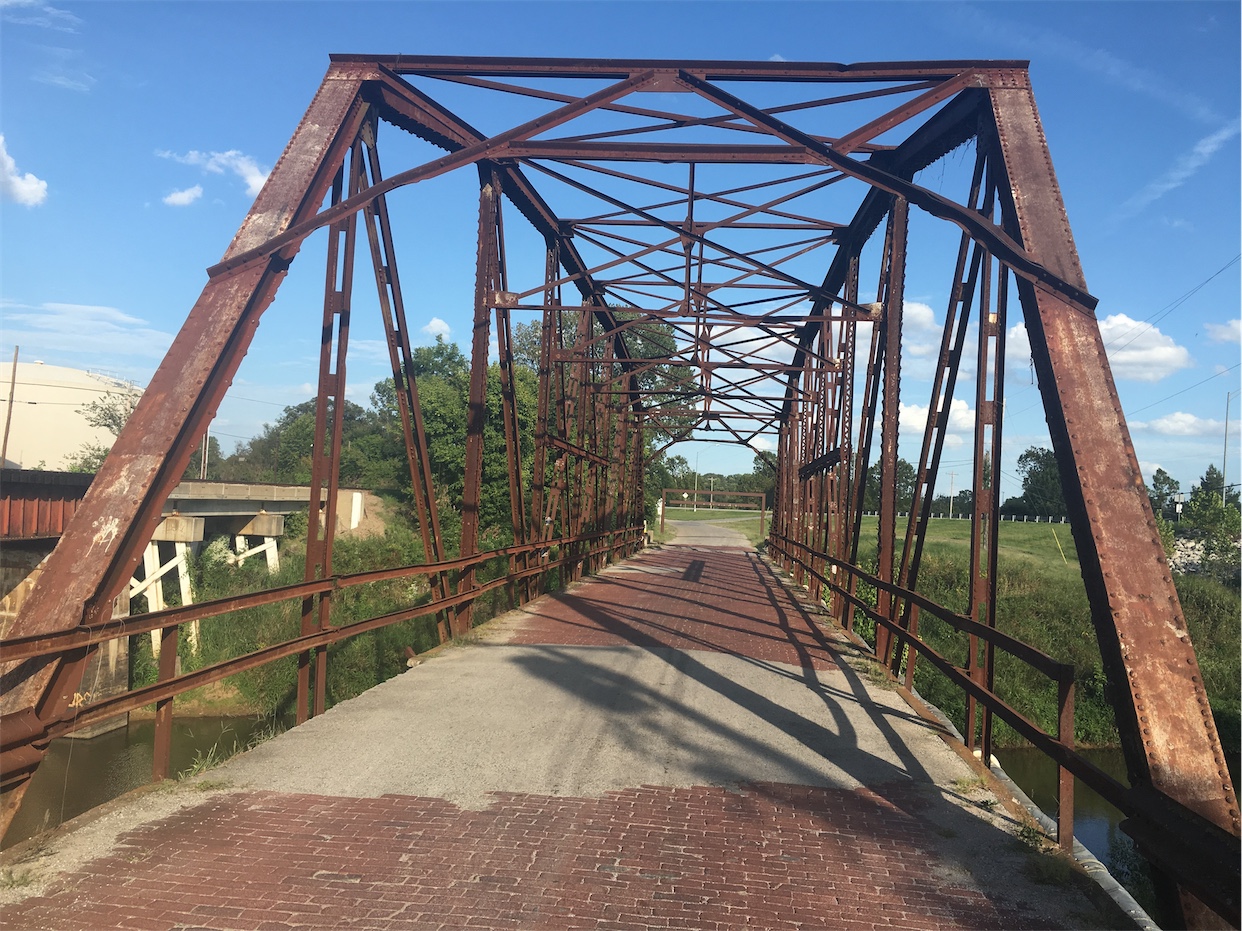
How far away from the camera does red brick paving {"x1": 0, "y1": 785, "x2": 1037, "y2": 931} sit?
3.67 meters

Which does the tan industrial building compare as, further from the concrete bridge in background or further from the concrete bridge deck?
the concrete bridge deck

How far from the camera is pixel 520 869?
4.14 meters

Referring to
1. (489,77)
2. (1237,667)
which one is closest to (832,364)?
(489,77)

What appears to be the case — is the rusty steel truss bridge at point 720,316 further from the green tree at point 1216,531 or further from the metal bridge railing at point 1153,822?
the green tree at point 1216,531

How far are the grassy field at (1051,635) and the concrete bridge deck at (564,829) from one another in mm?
9039

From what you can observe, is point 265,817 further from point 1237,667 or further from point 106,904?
point 1237,667

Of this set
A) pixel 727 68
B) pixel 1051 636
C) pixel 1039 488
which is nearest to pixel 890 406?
pixel 727 68

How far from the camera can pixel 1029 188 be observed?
626cm

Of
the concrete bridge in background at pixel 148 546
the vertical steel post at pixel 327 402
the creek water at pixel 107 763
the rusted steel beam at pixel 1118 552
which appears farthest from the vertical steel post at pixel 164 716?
the creek water at pixel 107 763

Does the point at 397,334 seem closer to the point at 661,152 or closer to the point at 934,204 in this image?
the point at 661,152

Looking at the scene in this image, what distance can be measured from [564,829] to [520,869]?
58cm

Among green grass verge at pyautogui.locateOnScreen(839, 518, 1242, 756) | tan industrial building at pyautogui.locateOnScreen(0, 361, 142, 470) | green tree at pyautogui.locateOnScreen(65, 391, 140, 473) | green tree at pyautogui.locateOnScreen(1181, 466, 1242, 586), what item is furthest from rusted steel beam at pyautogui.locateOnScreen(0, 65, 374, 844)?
tan industrial building at pyautogui.locateOnScreen(0, 361, 142, 470)

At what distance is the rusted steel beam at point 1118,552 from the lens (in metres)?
3.89

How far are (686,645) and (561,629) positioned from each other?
188cm
